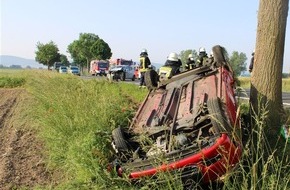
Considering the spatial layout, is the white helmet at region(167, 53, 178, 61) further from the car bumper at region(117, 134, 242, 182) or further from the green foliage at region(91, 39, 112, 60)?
the green foliage at region(91, 39, 112, 60)

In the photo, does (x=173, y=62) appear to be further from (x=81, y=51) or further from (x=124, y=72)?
(x=81, y=51)

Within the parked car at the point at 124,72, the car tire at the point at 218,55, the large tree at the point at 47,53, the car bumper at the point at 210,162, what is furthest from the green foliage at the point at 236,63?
the large tree at the point at 47,53

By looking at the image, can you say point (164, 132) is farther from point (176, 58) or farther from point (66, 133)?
point (176, 58)

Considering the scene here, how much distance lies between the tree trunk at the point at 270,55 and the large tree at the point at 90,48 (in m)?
59.4

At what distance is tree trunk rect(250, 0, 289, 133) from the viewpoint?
5922 mm

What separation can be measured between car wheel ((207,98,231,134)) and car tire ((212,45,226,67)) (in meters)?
1.51

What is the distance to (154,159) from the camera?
4.06 meters

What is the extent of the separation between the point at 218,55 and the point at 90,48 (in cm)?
6096

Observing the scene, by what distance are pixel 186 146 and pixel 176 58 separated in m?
5.64

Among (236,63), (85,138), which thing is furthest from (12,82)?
(85,138)

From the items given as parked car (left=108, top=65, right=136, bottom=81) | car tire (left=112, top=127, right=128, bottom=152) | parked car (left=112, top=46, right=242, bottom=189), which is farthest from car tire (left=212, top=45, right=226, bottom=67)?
parked car (left=108, top=65, right=136, bottom=81)

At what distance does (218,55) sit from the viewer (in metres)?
6.20

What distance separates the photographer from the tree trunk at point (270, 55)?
19.4 ft

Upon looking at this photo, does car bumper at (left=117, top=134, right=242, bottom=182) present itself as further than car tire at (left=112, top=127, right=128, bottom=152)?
No
